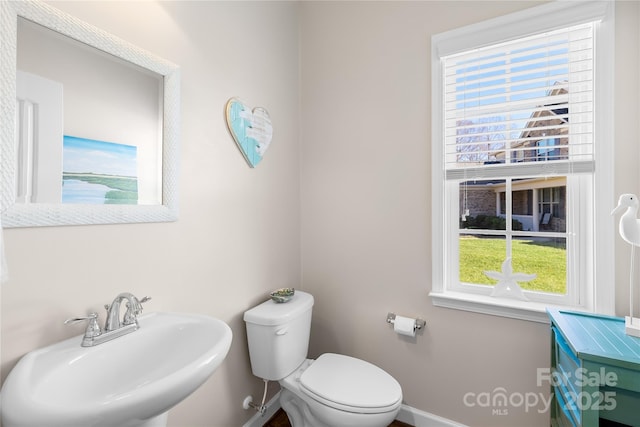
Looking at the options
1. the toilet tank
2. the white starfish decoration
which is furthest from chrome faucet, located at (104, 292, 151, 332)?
the white starfish decoration

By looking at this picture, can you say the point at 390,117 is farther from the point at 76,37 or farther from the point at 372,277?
the point at 76,37

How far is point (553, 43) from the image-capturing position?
146 cm

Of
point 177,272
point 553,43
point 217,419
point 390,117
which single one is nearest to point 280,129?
point 390,117

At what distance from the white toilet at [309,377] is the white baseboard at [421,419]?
1.48 feet

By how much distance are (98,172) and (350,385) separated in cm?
133

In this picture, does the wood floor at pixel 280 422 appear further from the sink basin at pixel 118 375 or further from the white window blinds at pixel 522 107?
the white window blinds at pixel 522 107

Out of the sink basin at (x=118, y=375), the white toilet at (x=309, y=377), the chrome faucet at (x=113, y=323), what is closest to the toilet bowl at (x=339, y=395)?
the white toilet at (x=309, y=377)

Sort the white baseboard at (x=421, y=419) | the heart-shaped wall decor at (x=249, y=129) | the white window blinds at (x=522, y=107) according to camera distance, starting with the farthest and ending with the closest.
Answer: the white baseboard at (x=421, y=419) → the heart-shaped wall decor at (x=249, y=129) → the white window blinds at (x=522, y=107)

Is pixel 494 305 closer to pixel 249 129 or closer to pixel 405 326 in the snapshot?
pixel 405 326

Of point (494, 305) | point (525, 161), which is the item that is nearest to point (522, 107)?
point (525, 161)

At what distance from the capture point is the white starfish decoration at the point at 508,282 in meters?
1.55

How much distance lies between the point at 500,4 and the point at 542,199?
0.98 meters

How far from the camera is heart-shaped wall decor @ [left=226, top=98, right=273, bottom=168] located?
153cm

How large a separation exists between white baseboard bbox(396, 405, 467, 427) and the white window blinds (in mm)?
1311
